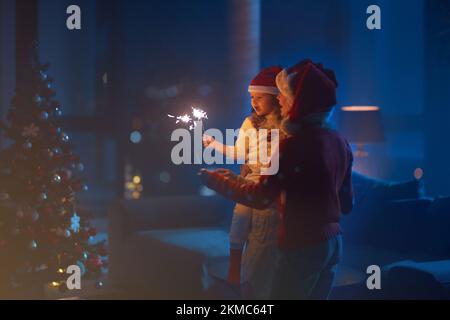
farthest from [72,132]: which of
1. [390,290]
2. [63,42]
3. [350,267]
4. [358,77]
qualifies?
[390,290]

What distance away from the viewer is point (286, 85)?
87.8 inches

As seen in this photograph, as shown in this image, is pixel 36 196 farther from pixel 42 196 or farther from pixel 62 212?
pixel 62 212

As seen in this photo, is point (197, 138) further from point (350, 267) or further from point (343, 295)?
point (350, 267)

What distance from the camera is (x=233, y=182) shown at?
2.15 metres

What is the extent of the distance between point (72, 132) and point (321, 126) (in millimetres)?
5065

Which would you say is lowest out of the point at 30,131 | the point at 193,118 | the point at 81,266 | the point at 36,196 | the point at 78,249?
the point at 81,266

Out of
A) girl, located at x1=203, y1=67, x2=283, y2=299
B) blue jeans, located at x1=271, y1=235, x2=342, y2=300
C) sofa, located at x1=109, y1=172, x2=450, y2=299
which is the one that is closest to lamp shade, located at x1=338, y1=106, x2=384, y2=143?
sofa, located at x1=109, y1=172, x2=450, y2=299

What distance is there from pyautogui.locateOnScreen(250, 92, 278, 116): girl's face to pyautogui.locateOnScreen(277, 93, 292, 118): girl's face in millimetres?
134

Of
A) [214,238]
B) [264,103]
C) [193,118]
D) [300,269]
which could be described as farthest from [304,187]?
[214,238]

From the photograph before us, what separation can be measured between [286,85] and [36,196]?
2265mm

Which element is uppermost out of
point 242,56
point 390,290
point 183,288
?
point 242,56

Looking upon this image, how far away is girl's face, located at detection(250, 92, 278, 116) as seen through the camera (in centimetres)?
247

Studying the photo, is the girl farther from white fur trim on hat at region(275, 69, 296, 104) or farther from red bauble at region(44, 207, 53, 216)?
red bauble at region(44, 207, 53, 216)

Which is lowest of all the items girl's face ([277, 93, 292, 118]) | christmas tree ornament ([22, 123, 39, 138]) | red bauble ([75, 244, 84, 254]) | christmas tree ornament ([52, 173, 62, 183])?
red bauble ([75, 244, 84, 254])
